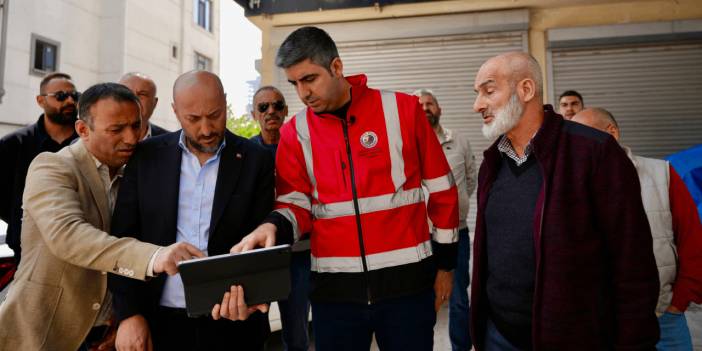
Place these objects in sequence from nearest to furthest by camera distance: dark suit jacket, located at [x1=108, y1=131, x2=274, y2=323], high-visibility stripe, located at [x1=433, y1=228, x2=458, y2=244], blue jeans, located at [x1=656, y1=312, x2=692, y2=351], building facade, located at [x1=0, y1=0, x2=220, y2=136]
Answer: dark suit jacket, located at [x1=108, y1=131, x2=274, y2=323] < high-visibility stripe, located at [x1=433, y1=228, x2=458, y2=244] < blue jeans, located at [x1=656, y1=312, x2=692, y2=351] < building facade, located at [x1=0, y1=0, x2=220, y2=136]

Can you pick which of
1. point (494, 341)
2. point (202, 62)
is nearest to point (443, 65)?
point (494, 341)

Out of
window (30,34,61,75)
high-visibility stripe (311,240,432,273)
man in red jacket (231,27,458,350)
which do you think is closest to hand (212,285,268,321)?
man in red jacket (231,27,458,350)

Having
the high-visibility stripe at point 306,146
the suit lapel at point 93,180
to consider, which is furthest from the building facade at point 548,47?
the suit lapel at point 93,180

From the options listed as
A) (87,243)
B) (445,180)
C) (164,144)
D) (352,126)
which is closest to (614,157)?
(445,180)

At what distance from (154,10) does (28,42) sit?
18.7 ft

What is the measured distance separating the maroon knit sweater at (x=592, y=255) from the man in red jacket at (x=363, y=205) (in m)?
0.57

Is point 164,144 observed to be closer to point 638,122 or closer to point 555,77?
point 555,77

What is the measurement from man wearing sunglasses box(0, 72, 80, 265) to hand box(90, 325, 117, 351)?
1.64 meters

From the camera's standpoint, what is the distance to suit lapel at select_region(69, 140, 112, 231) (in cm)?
193

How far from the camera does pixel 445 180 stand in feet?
7.48

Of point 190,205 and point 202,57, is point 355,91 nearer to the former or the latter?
point 190,205

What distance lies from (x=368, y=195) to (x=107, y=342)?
1.35 meters

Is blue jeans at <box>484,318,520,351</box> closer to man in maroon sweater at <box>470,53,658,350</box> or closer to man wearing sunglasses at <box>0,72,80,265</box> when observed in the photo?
man in maroon sweater at <box>470,53,658,350</box>

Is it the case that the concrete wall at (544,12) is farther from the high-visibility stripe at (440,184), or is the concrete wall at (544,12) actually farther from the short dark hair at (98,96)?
the short dark hair at (98,96)
